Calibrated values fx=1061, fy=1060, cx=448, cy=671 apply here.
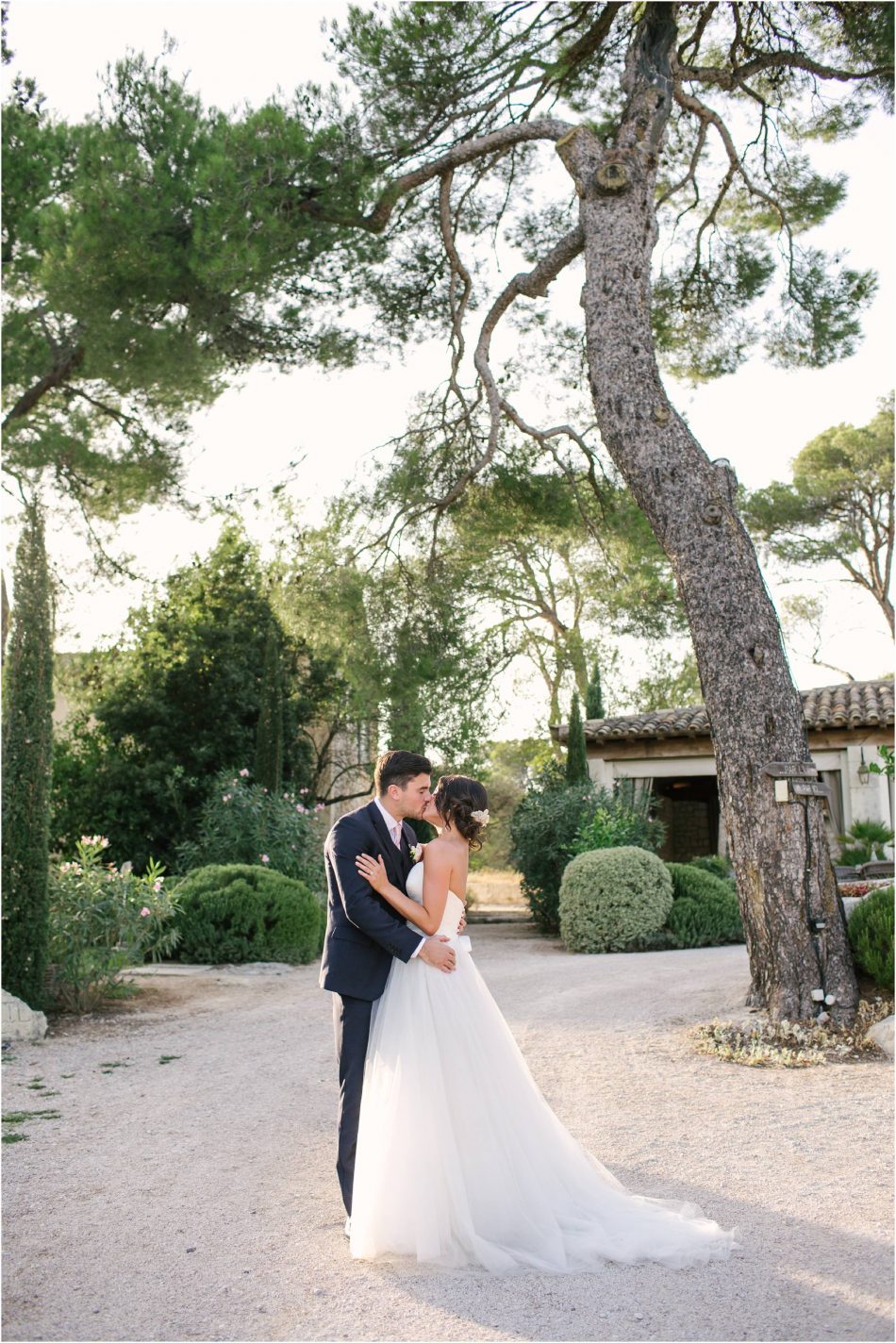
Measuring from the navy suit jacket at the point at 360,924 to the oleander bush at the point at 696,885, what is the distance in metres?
9.31

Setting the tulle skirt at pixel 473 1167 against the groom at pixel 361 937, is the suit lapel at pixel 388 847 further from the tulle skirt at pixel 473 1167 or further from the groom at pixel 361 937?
the tulle skirt at pixel 473 1167

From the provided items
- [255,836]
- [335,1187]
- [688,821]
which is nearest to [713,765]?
[688,821]

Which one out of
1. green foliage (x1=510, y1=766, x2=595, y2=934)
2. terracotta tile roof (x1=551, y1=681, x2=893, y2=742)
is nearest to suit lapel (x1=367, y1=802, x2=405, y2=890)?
green foliage (x1=510, y1=766, x2=595, y2=934)

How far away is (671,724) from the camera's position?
57.1 ft

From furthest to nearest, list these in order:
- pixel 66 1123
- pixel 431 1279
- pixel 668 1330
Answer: pixel 66 1123 → pixel 431 1279 → pixel 668 1330

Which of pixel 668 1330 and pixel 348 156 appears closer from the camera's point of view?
pixel 668 1330

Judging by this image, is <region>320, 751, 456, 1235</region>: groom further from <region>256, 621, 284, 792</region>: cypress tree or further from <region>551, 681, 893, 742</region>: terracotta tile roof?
<region>551, 681, 893, 742</region>: terracotta tile roof

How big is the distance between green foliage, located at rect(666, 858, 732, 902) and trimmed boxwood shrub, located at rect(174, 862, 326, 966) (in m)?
4.53

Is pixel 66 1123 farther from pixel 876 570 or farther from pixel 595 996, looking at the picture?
pixel 876 570

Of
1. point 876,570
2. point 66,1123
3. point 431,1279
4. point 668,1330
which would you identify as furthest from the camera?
point 876,570

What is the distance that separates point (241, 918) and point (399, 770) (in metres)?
7.64

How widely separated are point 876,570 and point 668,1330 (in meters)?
22.0

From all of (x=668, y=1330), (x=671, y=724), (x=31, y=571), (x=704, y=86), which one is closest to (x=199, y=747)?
(x=671, y=724)

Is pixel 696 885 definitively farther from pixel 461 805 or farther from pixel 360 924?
pixel 360 924
